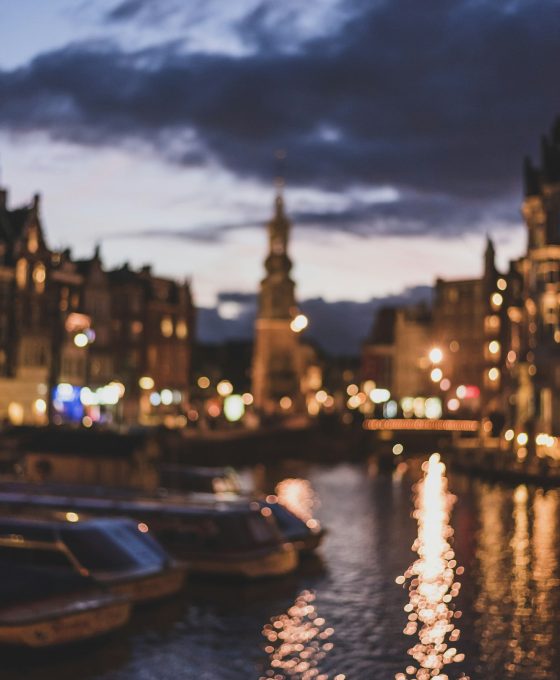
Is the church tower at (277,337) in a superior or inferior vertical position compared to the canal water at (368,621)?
superior

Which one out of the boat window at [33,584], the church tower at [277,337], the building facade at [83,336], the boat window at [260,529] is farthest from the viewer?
the church tower at [277,337]

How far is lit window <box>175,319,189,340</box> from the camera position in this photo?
13038 centimetres

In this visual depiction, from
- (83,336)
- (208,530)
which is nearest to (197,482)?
(208,530)

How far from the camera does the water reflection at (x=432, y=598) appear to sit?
27.3 meters

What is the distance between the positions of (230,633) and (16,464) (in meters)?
32.8

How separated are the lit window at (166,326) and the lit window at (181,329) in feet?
4.52

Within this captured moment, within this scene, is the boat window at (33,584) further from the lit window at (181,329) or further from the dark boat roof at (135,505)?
the lit window at (181,329)

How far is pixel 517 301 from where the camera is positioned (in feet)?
359

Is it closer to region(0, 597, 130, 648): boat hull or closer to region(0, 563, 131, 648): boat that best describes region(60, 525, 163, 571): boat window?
region(0, 563, 131, 648): boat

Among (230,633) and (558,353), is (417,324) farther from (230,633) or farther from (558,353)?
(230,633)

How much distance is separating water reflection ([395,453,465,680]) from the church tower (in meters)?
98.1

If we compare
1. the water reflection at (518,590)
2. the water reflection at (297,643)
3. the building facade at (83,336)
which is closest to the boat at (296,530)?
the water reflection at (518,590)

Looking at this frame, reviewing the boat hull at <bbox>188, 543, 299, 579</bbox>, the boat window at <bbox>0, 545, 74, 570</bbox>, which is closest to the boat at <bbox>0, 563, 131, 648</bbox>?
the boat window at <bbox>0, 545, 74, 570</bbox>

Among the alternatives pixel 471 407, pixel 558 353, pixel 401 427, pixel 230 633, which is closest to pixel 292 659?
pixel 230 633
